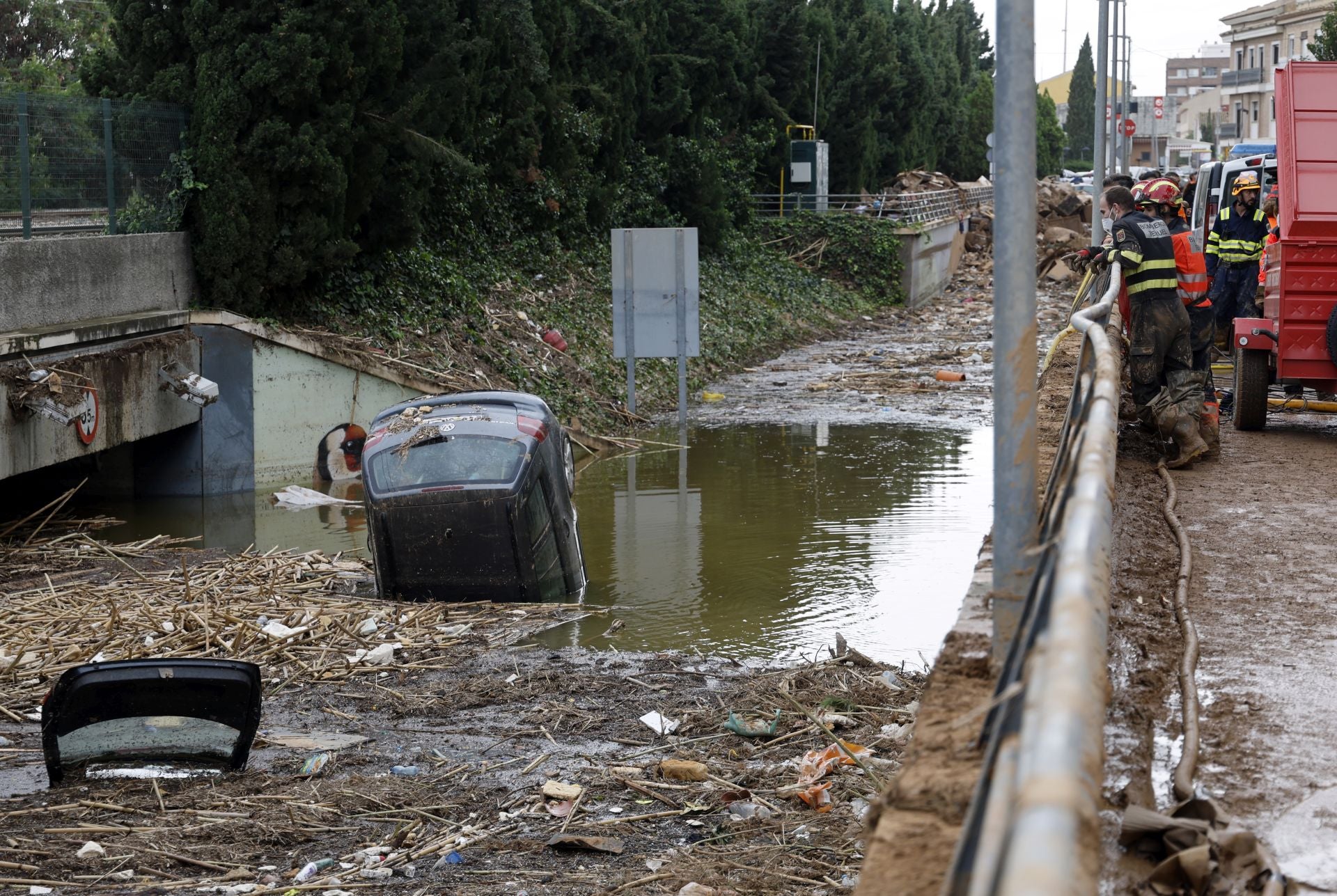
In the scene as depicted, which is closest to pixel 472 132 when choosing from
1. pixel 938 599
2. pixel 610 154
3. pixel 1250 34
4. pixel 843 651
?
pixel 610 154

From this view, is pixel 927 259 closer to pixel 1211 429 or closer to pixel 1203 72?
pixel 1211 429

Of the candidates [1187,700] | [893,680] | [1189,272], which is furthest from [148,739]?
[1189,272]

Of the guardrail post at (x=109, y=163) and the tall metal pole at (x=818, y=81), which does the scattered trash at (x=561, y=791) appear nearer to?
the guardrail post at (x=109, y=163)

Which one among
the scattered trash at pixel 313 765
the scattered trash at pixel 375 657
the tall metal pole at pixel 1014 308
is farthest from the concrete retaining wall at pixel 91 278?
the tall metal pole at pixel 1014 308

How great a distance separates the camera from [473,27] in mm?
21750

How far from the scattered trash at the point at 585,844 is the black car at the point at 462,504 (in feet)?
15.2

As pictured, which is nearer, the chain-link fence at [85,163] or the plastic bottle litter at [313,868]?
the plastic bottle litter at [313,868]

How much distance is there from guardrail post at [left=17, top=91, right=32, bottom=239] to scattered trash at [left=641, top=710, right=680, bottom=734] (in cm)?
1030

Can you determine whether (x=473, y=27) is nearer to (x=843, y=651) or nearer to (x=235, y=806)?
(x=843, y=651)

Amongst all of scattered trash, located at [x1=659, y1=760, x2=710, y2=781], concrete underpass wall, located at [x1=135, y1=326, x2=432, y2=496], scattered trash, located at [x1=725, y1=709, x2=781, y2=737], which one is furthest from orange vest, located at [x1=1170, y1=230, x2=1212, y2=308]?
concrete underpass wall, located at [x1=135, y1=326, x2=432, y2=496]

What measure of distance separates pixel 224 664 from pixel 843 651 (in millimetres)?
3986

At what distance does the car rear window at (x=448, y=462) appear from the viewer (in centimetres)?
1091

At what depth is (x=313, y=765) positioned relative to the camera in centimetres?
751

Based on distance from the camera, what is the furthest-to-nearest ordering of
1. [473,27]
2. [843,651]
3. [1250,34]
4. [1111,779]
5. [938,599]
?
[1250,34]
[473,27]
[938,599]
[843,651]
[1111,779]
